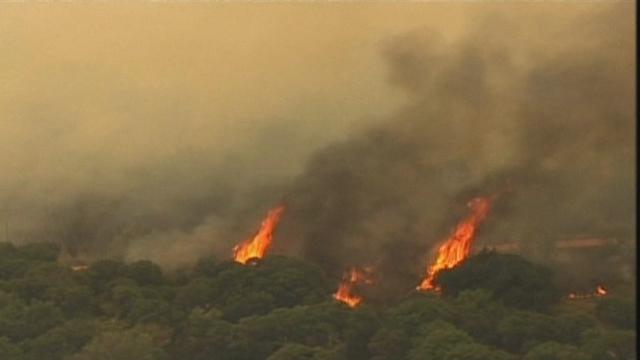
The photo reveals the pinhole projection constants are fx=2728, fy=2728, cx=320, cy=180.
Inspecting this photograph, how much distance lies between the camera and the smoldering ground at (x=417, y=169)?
5082 millimetres

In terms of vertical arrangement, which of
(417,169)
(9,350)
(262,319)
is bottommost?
(9,350)

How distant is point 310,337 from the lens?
5.07 m

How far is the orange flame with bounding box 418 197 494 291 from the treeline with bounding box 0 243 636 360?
2 cm

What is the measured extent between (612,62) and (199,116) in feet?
2.55

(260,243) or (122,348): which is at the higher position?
(260,243)

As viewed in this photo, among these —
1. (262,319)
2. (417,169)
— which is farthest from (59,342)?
(417,169)

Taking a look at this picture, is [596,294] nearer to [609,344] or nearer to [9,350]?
[609,344]

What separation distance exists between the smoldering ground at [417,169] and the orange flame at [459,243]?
0.02m

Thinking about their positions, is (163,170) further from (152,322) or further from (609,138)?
(609,138)

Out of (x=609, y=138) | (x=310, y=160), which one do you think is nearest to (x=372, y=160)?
(x=310, y=160)

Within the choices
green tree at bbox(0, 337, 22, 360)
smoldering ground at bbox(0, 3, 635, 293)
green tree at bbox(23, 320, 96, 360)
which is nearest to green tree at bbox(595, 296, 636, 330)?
smoldering ground at bbox(0, 3, 635, 293)

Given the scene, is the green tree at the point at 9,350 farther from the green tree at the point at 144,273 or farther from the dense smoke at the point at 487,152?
the dense smoke at the point at 487,152

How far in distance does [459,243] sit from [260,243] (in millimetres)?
372

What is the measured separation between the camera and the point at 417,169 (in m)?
5.10
